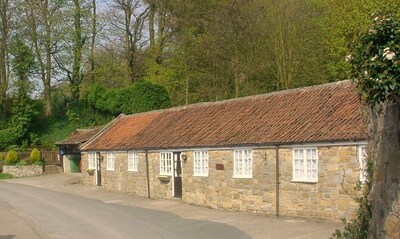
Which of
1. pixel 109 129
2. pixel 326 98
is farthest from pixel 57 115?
pixel 326 98

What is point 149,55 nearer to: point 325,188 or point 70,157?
point 70,157

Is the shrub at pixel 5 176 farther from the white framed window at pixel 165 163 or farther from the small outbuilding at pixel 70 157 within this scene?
the white framed window at pixel 165 163

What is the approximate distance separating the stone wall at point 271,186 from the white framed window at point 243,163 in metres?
0.19

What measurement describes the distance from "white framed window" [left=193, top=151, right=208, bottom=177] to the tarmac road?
140 cm

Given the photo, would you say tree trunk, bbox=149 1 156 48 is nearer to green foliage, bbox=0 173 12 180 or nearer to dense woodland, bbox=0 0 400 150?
dense woodland, bbox=0 0 400 150

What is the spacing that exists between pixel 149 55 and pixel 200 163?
2701 cm

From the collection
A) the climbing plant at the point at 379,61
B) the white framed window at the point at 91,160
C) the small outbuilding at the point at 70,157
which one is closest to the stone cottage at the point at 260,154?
the white framed window at the point at 91,160

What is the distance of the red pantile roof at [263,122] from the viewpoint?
18639 mm

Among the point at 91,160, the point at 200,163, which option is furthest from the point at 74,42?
the point at 200,163

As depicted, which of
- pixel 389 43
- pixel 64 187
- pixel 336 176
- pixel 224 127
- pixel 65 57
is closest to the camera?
pixel 389 43

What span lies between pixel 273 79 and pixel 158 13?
593 inches

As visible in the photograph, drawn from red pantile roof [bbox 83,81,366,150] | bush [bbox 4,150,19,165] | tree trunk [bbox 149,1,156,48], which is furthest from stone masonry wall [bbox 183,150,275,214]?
bush [bbox 4,150,19,165]

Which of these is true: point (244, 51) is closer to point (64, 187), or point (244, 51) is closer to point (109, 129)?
point (109, 129)

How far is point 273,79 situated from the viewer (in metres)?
37.9
